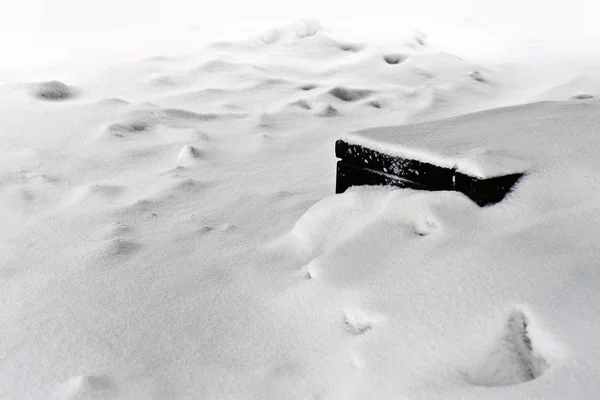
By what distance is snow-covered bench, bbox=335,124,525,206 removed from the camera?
128 cm

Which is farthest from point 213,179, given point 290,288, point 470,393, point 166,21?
point 166,21

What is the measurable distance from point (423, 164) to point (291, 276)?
0.38m

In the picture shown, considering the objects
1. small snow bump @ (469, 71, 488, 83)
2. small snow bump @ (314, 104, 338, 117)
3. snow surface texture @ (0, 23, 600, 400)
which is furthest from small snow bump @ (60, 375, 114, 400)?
small snow bump @ (469, 71, 488, 83)

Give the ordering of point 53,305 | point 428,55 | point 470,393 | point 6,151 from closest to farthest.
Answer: point 470,393 < point 53,305 < point 6,151 < point 428,55

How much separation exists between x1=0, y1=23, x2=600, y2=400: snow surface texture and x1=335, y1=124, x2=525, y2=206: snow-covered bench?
30mm

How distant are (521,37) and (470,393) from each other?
4.47 metres

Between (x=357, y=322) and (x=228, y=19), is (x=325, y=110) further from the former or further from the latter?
(x=228, y=19)

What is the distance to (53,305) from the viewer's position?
1.27 meters

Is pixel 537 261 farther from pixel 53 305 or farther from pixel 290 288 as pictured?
pixel 53 305

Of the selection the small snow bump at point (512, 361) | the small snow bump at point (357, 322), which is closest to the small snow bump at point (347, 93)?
the small snow bump at point (357, 322)

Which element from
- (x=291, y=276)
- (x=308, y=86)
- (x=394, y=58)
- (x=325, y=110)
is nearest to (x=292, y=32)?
(x=394, y=58)

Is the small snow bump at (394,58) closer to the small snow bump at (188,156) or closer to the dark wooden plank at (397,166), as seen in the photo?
the small snow bump at (188,156)

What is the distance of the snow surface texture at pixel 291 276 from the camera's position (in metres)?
0.97

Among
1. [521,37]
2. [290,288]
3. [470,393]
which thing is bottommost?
[521,37]
